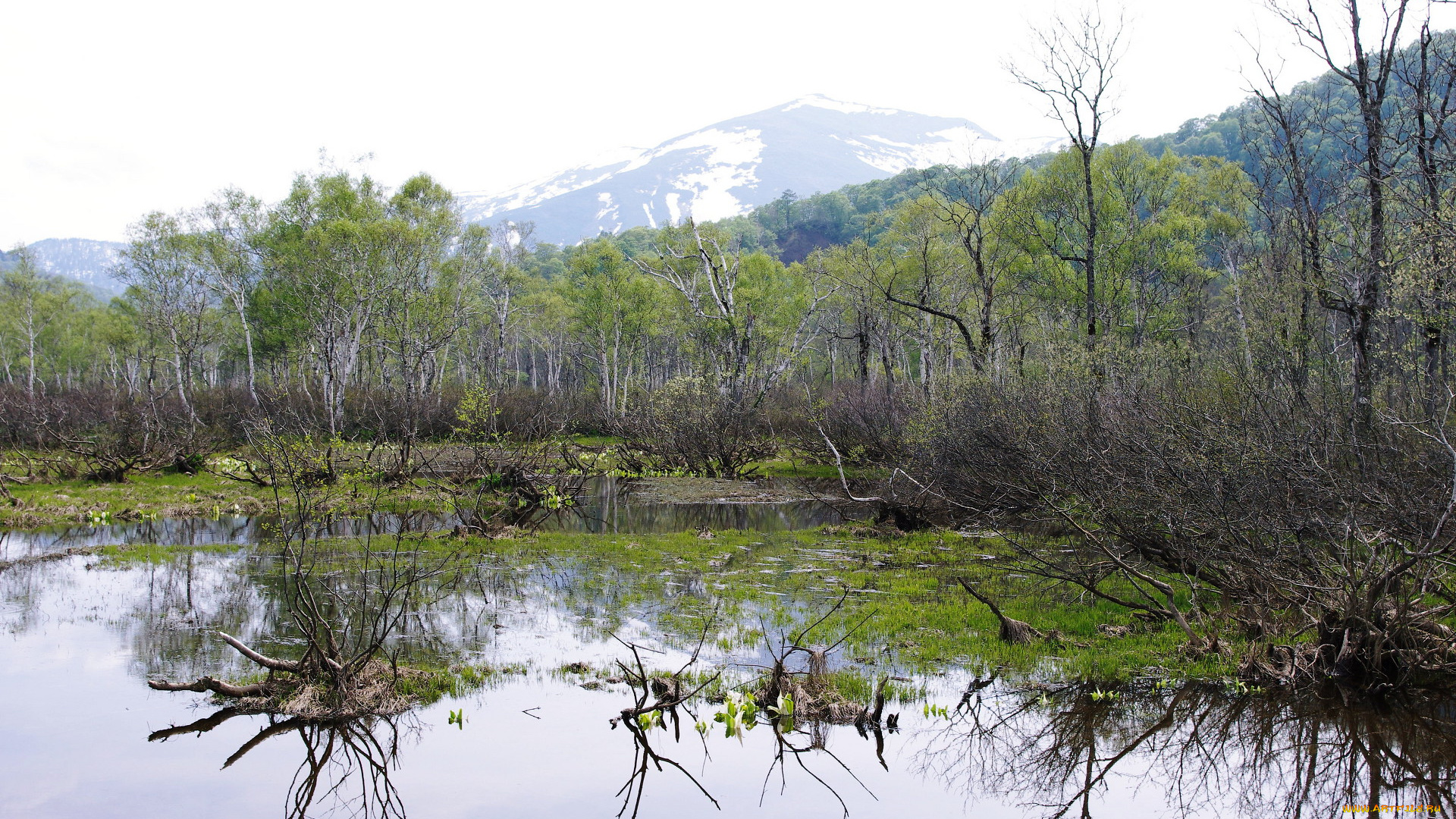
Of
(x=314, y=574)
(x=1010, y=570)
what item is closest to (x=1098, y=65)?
(x=1010, y=570)

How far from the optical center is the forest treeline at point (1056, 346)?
8773mm

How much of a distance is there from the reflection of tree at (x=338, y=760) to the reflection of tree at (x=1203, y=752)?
4.24 m

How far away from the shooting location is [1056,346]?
22.2 m

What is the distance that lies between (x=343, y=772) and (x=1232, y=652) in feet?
27.3

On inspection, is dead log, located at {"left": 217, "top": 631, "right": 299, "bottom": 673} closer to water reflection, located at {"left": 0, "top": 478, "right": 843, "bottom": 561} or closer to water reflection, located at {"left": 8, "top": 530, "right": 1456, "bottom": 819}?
water reflection, located at {"left": 8, "top": 530, "right": 1456, "bottom": 819}

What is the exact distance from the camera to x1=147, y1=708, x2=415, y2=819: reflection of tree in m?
5.87

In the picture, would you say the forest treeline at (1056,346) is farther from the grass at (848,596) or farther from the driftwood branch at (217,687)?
the driftwood branch at (217,687)

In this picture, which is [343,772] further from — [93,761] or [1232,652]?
[1232,652]

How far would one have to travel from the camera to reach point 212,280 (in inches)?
1884

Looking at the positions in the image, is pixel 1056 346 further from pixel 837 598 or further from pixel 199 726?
pixel 199 726

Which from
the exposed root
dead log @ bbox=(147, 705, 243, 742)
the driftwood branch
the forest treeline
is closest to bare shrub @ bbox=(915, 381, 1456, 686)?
the forest treeline

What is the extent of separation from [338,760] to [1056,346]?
2025 centimetres

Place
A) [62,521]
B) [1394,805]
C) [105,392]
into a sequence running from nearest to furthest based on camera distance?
[1394,805] < [62,521] < [105,392]

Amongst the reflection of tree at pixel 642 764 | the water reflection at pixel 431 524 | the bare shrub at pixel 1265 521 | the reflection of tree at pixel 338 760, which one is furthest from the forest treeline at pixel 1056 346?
the reflection of tree at pixel 338 760
